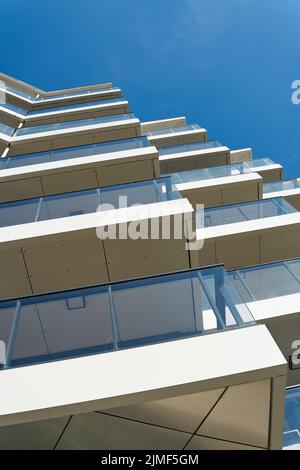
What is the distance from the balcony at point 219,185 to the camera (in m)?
17.3

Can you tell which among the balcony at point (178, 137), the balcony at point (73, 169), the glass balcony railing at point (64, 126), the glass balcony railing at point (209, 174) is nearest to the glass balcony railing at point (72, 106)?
the balcony at point (178, 137)

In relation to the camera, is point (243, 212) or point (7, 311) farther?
point (243, 212)

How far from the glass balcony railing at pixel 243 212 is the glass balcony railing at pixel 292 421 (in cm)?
667

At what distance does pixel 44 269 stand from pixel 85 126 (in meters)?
11.8

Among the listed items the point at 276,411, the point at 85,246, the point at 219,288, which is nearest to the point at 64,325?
the point at 85,246

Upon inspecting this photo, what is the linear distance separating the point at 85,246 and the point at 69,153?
6281 mm

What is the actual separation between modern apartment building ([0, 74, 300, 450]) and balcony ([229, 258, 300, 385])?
36mm

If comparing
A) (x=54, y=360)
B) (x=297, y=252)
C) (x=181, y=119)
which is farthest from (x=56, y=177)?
(x=181, y=119)

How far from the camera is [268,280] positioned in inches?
439

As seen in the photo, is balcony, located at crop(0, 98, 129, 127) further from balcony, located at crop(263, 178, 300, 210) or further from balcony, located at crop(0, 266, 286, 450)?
balcony, located at crop(0, 266, 286, 450)

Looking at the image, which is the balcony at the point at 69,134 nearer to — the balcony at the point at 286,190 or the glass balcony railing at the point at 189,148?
the glass balcony railing at the point at 189,148

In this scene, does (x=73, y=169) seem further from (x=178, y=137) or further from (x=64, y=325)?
(x=178, y=137)

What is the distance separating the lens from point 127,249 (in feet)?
32.5

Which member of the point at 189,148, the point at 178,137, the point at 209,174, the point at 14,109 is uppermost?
the point at 14,109
